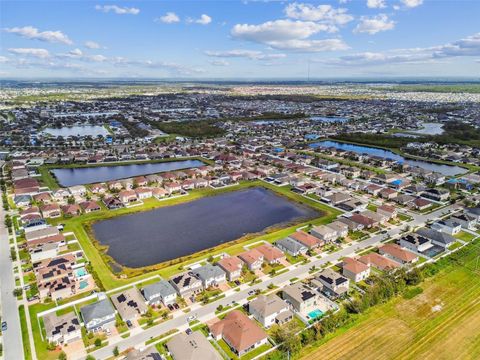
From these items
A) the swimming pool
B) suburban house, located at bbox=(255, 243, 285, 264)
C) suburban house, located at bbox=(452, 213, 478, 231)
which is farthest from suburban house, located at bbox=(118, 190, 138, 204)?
suburban house, located at bbox=(452, 213, 478, 231)

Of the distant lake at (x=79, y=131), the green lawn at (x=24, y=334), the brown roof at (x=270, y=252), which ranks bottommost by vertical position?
the green lawn at (x=24, y=334)

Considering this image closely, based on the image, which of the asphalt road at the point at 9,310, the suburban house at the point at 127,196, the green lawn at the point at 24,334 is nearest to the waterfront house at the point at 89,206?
the suburban house at the point at 127,196

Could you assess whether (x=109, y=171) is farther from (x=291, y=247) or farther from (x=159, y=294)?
(x=291, y=247)

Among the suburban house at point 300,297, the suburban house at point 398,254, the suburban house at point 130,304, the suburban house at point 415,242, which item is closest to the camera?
the suburban house at point 130,304

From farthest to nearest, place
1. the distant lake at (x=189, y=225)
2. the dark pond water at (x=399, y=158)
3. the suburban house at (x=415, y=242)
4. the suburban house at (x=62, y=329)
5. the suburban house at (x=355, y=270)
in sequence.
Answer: the dark pond water at (x=399, y=158)
the distant lake at (x=189, y=225)
the suburban house at (x=415, y=242)
the suburban house at (x=355, y=270)
the suburban house at (x=62, y=329)

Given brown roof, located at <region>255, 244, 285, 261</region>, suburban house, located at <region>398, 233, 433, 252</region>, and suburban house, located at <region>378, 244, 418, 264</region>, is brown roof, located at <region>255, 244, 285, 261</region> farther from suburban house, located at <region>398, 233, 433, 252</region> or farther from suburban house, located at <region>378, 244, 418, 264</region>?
suburban house, located at <region>398, 233, 433, 252</region>

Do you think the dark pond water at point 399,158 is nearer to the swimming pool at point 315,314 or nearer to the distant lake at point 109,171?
the distant lake at point 109,171

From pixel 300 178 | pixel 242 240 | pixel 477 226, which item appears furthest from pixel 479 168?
pixel 242 240
